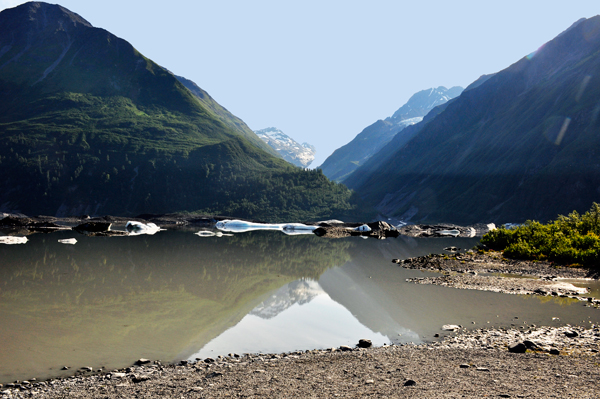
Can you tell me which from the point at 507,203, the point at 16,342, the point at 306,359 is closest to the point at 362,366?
the point at 306,359

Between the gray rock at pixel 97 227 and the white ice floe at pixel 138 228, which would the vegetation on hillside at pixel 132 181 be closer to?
the white ice floe at pixel 138 228

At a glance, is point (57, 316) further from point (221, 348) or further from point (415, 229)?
point (415, 229)

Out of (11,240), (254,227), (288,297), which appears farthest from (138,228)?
(288,297)

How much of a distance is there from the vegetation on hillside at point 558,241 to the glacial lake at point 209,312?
1505 cm

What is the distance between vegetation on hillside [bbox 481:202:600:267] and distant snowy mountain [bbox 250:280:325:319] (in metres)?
24.4

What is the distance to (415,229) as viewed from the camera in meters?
122

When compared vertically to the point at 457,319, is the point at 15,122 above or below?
above

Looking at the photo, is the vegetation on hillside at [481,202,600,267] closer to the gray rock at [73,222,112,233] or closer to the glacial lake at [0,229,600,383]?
the glacial lake at [0,229,600,383]

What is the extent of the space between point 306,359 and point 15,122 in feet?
786

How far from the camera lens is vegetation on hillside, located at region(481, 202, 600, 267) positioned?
35.4 metres

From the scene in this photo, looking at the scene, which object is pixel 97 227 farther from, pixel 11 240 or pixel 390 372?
pixel 390 372

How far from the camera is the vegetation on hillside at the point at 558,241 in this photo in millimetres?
35375

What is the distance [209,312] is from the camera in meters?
21.1

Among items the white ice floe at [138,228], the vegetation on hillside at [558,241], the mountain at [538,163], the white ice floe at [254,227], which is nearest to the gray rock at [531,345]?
the vegetation on hillside at [558,241]
